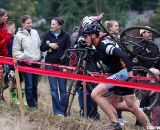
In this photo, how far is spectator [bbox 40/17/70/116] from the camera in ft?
33.6

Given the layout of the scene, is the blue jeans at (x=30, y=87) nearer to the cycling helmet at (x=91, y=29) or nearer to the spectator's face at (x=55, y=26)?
the spectator's face at (x=55, y=26)

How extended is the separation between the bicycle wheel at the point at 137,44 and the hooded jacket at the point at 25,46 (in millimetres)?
1824

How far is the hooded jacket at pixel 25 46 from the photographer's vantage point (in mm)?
10180

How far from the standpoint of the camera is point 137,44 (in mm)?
9273

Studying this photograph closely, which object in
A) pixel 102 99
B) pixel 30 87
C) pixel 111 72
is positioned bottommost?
pixel 30 87

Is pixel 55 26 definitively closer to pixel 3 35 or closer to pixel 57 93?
pixel 3 35

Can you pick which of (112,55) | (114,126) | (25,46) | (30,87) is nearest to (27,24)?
(25,46)

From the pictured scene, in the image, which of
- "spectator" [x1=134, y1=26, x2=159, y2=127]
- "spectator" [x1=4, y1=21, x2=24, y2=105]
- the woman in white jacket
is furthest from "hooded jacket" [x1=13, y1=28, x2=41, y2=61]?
"spectator" [x1=134, y1=26, x2=159, y2=127]

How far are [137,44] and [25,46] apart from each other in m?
2.18

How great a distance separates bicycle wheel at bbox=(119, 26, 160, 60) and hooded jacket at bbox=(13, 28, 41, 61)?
1.82 m

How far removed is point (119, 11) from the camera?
44.9 meters

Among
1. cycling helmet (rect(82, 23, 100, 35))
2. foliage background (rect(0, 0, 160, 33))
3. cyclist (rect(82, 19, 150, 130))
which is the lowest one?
foliage background (rect(0, 0, 160, 33))

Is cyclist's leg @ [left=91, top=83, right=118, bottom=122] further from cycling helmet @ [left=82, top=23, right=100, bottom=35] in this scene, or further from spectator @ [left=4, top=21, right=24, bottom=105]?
spectator @ [left=4, top=21, right=24, bottom=105]

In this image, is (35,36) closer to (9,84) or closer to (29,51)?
(29,51)
